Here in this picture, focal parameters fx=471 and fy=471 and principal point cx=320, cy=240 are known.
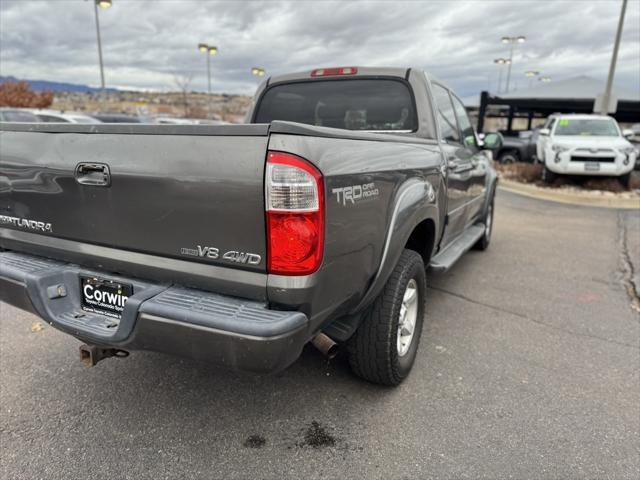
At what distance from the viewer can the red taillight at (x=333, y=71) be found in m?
3.73

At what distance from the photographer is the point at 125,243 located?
2229mm

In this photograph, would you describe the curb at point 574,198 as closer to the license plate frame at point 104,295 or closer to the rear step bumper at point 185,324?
the rear step bumper at point 185,324

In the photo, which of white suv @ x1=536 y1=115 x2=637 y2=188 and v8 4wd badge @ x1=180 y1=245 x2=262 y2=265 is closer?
v8 4wd badge @ x1=180 y1=245 x2=262 y2=265

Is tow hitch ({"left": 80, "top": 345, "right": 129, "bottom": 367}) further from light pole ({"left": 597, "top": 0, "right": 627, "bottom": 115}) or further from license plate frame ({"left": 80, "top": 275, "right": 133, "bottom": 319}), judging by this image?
light pole ({"left": 597, "top": 0, "right": 627, "bottom": 115})

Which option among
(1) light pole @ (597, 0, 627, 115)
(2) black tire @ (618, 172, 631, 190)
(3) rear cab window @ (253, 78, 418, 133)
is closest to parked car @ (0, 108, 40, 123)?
(3) rear cab window @ (253, 78, 418, 133)

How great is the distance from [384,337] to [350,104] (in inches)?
79.4

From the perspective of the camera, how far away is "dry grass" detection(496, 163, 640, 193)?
35.8 feet

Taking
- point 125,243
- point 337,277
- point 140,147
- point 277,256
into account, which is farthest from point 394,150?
point 125,243

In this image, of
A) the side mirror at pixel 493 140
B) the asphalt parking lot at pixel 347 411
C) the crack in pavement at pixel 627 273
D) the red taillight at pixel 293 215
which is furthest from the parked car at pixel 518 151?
the red taillight at pixel 293 215

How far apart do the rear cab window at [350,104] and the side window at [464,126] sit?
1112 millimetres

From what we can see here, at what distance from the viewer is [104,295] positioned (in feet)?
7.43

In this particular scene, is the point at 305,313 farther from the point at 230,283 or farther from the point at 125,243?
the point at 125,243

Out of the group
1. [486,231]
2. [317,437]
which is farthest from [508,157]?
[317,437]

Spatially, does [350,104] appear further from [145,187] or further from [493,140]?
[145,187]
